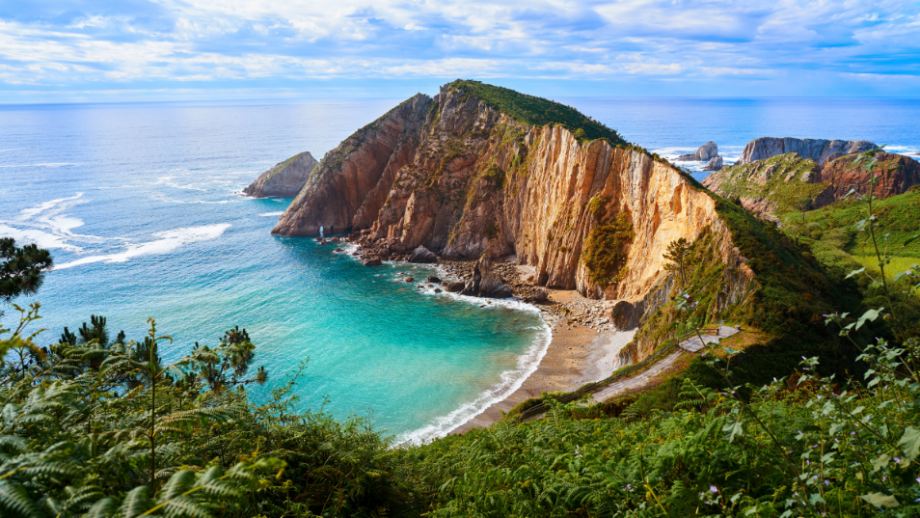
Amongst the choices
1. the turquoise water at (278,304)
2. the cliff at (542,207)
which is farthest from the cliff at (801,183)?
the turquoise water at (278,304)

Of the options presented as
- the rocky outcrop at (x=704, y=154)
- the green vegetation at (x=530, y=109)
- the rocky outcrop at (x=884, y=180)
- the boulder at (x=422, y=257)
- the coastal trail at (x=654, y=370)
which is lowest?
the boulder at (x=422, y=257)

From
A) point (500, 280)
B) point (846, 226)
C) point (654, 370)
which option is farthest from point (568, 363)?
point (846, 226)

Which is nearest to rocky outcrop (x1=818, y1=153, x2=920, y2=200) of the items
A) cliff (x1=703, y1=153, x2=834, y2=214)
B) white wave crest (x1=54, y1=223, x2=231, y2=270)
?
cliff (x1=703, y1=153, x2=834, y2=214)

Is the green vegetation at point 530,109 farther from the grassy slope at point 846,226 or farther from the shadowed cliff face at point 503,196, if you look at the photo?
the grassy slope at point 846,226

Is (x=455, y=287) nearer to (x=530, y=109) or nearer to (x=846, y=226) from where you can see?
(x=530, y=109)

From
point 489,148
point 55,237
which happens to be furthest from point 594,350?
point 55,237

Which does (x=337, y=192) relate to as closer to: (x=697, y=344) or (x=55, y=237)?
(x=55, y=237)

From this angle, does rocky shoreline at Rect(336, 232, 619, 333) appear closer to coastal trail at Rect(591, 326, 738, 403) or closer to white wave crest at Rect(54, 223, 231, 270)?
coastal trail at Rect(591, 326, 738, 403)
